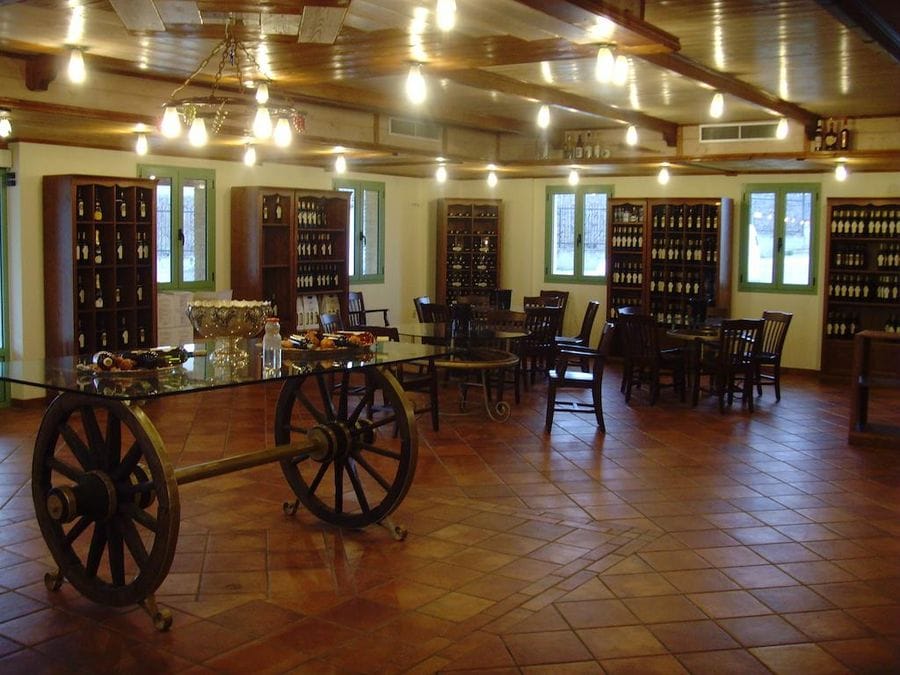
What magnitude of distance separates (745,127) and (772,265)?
2137mm

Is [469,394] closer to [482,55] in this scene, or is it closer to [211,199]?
[211,199]

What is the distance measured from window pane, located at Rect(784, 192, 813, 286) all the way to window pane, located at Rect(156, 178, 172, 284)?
23.2ft

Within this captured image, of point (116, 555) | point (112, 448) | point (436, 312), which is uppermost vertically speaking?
point (436, 312)

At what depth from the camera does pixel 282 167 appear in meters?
11.4

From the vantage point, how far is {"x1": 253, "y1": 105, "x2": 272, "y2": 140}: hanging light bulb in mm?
4543

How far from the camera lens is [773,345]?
34.3 feet

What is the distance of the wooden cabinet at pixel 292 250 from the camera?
10641 millimetres

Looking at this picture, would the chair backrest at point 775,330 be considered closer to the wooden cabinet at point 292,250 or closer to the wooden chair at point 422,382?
the wooden chair at point 422,382

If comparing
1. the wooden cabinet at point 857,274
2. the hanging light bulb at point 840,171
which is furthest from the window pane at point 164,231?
the wooden cabinet at point 857,274

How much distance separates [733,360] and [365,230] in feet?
17.4

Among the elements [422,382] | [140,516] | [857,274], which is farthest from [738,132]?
[140,516]

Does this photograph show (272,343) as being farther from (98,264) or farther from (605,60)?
(98,264)

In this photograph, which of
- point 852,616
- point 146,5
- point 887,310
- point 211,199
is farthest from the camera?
point 887,310

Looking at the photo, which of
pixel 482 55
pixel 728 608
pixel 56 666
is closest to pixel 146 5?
pixel 482 55
